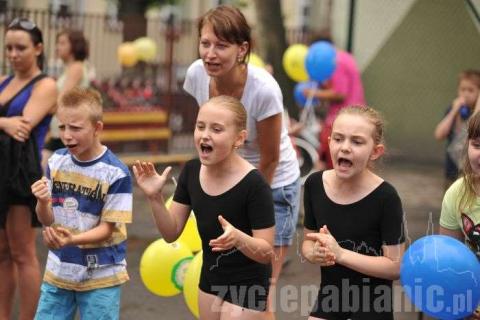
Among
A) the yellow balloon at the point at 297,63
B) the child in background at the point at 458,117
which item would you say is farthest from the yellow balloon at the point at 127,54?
the child in background at the point at 458,117

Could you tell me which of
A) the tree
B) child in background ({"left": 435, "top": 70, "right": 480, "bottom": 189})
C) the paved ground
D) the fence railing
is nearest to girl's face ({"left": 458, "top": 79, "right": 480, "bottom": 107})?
child in background ({"left": 435, "top": 70, "right": 480, "bottom": 189})

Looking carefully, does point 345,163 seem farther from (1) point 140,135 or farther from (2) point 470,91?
(1) point 140,135

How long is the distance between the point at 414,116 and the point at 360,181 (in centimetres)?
1026

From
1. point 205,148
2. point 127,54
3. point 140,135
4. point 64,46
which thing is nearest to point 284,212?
point 205,148

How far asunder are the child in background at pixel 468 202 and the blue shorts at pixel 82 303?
162 centimetres

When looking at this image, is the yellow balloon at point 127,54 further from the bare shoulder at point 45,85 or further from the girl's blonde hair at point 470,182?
the girl's blonde hair at point 470,182

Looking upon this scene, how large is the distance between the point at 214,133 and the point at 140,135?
Result: 367 inches

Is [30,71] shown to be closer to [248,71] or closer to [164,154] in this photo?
[248,71]

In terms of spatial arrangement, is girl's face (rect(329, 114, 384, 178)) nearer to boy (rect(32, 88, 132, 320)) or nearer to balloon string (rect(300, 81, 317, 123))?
boy (rect(32, 88, 132, 320))

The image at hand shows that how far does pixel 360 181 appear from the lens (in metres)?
3.59

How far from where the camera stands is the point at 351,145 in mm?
3543

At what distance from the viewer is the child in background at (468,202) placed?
348cm

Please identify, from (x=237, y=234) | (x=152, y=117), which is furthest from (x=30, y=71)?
(x=152, y=117)

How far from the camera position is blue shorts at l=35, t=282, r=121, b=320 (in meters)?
4.04
